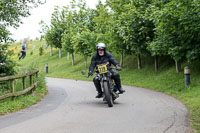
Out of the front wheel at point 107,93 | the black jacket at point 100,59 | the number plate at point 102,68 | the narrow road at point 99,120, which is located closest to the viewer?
the narrow road at point 99,120

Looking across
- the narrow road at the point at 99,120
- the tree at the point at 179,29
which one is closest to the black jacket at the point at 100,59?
the narrow road at the point at 99,120

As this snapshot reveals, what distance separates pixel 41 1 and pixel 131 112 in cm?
746

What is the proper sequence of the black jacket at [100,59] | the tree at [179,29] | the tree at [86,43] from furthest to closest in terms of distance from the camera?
1. the tree at [86,43]
2. the tree at [179,29]
3. the black jacket at [100,59]

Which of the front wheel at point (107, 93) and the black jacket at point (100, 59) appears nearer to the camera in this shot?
the front wheel at point (107, 93)

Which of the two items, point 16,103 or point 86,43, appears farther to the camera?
point 86,43

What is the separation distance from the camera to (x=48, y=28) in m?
50.0

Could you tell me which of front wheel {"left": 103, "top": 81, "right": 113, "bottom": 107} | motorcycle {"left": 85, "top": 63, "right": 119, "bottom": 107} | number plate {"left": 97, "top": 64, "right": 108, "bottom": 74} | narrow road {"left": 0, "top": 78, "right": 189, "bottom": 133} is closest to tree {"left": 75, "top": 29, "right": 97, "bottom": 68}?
motorcycle {"left": 85, "top": 63, "right": 119, "bottom": 107}

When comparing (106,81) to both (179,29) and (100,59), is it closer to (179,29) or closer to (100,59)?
(100,59)

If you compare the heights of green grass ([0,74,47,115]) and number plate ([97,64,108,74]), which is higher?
number plate ([97,64,108,74])

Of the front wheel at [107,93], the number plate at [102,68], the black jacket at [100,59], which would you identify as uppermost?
the black jacket at [100,59]

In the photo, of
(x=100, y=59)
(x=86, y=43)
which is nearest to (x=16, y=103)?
(x=100, y=59)

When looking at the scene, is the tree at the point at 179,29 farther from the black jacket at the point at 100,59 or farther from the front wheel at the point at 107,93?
the front wheel at the point at 107,93

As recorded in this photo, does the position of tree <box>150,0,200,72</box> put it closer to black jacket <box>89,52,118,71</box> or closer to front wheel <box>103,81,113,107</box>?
black jacket <box>89,52,118,71</box>

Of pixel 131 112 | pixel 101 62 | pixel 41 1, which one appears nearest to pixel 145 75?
pixel 41 1
